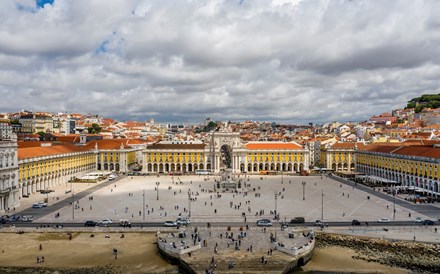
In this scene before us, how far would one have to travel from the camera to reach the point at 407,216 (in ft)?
165

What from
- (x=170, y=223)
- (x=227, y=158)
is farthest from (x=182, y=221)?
(x=227, y=158)

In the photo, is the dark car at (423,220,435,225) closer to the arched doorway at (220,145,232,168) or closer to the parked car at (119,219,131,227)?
the parked car at (119,219,131,227)

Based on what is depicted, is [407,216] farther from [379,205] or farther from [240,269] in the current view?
[240,269]

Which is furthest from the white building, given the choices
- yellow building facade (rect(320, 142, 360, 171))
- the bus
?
yellow building facade (rect(320, 142, 360, 171))

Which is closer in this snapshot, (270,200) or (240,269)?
(240,269)

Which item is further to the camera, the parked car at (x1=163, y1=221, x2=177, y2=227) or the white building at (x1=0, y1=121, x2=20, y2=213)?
the white building at (x1=0, y1=121, x2=20, y2=213)

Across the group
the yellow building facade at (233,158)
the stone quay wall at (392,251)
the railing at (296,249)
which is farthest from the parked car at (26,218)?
the yellow building facade at (233,158)

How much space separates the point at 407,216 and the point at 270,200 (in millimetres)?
19912

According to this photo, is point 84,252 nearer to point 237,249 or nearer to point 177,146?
point 237,249

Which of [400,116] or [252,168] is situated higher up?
[400,116]

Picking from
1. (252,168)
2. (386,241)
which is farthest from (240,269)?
(252,168)

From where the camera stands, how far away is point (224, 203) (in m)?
60.6

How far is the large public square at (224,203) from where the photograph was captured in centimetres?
5044

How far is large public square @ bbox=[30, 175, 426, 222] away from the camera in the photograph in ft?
165
